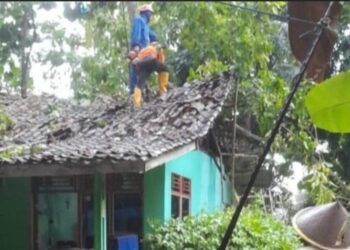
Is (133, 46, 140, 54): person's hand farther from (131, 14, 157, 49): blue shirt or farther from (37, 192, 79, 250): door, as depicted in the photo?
(37, 192, 79, 250): door

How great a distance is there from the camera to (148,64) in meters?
6.28

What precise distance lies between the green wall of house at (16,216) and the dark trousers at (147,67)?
93.5 inches

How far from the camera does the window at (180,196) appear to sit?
28.2 feet

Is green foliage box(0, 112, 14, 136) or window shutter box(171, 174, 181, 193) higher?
green foliage box(0, 112, 14, 136)

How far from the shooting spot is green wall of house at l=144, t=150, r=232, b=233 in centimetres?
813

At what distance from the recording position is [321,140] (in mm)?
10578

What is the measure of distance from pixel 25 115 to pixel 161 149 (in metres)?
3.32

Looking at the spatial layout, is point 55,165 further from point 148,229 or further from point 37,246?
point 37,246

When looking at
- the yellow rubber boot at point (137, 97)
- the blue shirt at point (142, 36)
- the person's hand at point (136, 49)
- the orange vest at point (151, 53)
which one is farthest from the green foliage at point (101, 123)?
the blue shirt at point (142, 36)

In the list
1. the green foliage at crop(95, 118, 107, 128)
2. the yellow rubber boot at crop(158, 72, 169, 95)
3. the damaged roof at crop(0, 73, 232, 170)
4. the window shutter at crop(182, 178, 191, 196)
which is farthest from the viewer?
the window shutter at crop(182, 178, 191, 196)

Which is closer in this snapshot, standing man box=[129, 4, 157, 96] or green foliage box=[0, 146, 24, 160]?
standing man box=[129, 4, 157, 96]

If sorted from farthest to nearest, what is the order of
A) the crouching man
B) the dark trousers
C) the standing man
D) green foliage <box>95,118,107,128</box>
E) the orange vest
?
green foliage <box>95,118,107,128</box> → the dark trousers → the crouching man → the orange vest → the standing man

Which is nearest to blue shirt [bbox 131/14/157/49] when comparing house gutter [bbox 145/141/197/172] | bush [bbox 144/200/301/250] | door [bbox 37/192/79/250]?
house gutter [bbox 145/141/197/172]

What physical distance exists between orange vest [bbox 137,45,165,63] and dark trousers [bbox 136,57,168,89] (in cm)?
4
